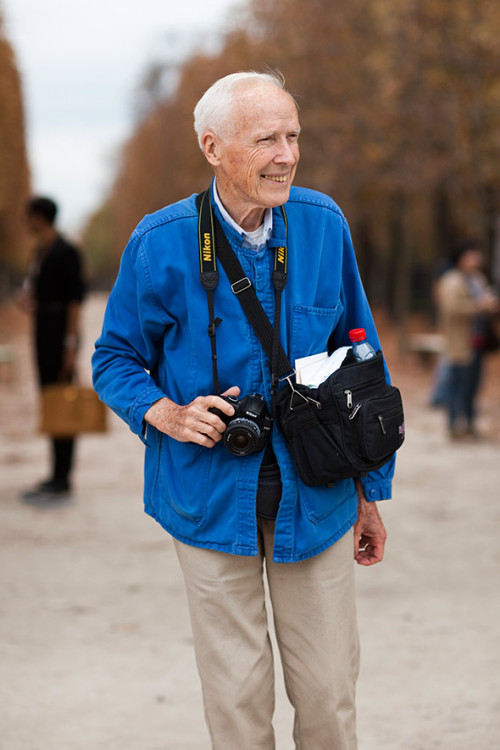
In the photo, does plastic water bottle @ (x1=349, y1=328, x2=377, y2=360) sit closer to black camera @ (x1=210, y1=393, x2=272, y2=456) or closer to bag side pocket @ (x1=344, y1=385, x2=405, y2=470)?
bag side pocket @ (x1=344, y1=385, x2=405, y2=470)

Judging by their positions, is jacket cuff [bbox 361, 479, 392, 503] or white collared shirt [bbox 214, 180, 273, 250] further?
jacket cuff [bbox 361, 479, 392, 503]

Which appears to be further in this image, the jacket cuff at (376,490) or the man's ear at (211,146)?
the jacket cuff at (376,490)

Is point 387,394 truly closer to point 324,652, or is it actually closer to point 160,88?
point 324,652

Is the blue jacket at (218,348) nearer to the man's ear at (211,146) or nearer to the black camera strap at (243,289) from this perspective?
the black camera strap at (243,289)

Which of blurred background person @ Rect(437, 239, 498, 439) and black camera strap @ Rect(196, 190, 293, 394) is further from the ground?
black camera strap @ Rect(196, 190, 293, 394)

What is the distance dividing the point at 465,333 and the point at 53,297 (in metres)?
4.45

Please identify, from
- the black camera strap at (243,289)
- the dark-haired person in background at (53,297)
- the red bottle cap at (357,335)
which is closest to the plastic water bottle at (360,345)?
the red bottle cap at (357,335)

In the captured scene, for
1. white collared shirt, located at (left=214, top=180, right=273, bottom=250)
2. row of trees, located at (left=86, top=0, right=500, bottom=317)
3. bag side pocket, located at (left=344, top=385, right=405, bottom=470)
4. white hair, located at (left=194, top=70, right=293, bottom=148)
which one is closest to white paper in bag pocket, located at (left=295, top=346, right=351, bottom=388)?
bag side pocket, located at (left=344, top=385, right=405, bottom=470)

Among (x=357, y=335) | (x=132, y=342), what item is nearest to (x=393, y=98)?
(x=357, y=335)

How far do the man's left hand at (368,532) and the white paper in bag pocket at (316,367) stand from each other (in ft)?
1.16

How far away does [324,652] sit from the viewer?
2.54 m

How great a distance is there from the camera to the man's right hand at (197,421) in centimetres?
237

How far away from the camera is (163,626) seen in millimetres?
4734

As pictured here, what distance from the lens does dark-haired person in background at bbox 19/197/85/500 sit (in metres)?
7.06
